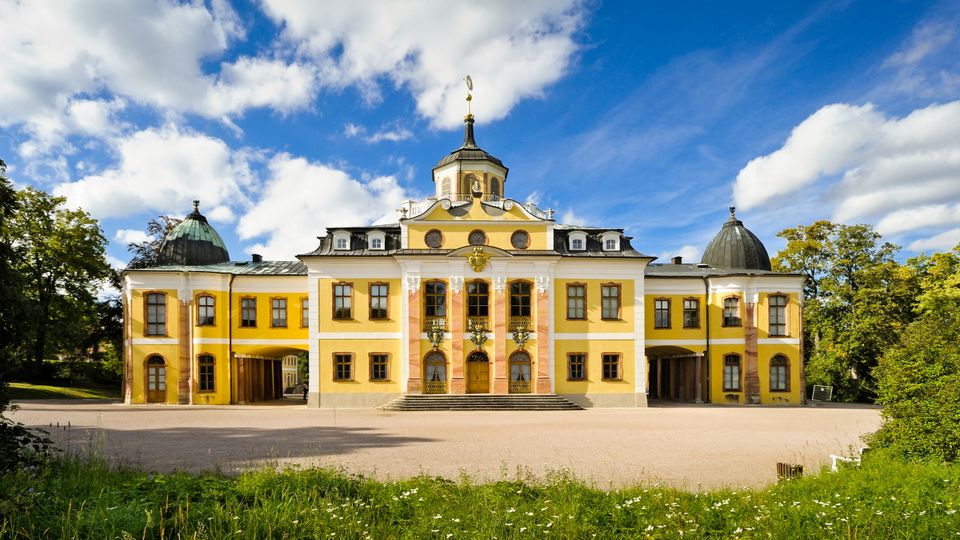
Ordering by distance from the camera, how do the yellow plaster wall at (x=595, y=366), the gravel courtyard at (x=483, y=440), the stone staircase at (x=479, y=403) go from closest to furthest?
the gravel courtyard at (x=483, y=440)
the stone staircase at (x=479, y=403)
the yellow plaster wall at (x=595, y=366)

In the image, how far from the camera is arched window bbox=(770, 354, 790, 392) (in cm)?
3062

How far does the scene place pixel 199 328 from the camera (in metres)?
29.9

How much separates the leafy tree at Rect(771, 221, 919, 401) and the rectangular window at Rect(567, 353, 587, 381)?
614 inches

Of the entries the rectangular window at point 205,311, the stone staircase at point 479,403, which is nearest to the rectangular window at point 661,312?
the stone staircase at point 479,403

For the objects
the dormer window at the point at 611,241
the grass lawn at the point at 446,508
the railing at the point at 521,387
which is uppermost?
the dormer window at the point at 611,241

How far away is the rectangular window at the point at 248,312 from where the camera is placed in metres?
30.8

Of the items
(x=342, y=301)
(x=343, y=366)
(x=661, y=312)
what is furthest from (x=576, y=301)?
(x=343, y=366)

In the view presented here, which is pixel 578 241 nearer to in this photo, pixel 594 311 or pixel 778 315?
pixel 594 311

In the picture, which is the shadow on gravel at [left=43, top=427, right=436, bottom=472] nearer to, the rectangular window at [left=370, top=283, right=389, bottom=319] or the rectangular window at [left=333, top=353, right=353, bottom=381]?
the rectangular window at [left=333, top=353, right=353, bottom=381]

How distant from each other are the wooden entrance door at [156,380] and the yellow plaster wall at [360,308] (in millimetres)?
9551

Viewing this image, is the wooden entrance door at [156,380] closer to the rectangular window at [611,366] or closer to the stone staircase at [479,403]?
the stone staircase at [479,403]

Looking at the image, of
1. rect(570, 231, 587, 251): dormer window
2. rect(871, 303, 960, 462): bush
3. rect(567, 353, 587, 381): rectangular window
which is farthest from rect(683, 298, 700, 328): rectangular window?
rect(871, 303, 960, 462): bush

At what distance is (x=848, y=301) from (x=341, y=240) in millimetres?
33234

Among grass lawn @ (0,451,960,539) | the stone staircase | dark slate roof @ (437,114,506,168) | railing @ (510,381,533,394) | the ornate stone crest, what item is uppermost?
dark slate roof @ (437,114,506,168)
